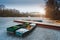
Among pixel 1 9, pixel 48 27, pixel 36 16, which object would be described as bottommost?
pixel 48 27

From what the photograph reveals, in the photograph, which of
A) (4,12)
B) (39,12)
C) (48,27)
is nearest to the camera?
(48,27)

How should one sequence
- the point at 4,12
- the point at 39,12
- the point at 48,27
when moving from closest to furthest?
the point at 48,27 < the point at 4,12 < the point at 39,12

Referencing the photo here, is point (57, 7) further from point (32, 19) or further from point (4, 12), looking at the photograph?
point (4, 12)

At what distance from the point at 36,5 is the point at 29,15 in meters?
0.27

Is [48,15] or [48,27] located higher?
[48,15]

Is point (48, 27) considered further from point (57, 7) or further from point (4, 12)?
point (4, 12)

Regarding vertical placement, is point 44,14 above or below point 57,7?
below

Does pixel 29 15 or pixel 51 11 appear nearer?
pixel 29 15

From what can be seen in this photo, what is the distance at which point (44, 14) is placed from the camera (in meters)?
2.15

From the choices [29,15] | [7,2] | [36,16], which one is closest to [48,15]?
[36,16]

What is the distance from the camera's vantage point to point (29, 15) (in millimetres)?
2100

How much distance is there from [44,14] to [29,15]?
0.99ft

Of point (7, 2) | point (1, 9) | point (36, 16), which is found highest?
point (7, 2)

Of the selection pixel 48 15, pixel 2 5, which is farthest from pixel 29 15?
pixel 2 5
